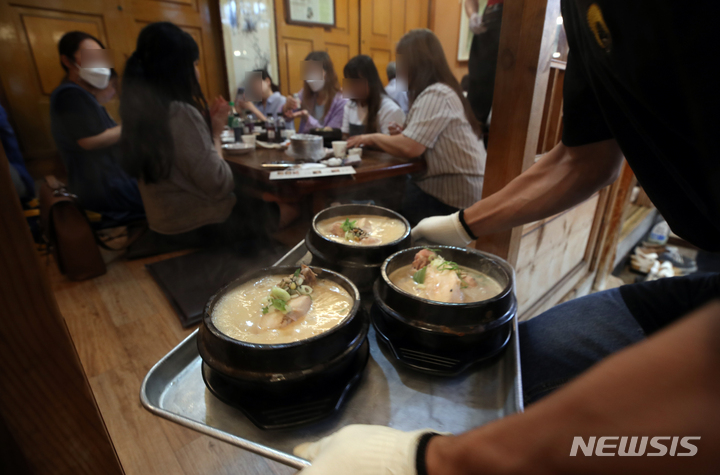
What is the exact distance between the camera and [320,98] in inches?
212

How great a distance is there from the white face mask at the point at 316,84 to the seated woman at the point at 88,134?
102 inches

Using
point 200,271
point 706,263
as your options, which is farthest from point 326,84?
point 706,263

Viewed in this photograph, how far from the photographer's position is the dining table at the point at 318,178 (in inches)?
98.4

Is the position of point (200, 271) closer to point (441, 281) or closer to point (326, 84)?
point (441, 281)

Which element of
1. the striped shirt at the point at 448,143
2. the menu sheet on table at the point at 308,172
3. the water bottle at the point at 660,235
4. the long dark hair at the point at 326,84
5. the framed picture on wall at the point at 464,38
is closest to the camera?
the menu sheet on table at the point at 308,172

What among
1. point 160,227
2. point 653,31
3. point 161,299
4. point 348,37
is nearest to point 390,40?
point 348,37

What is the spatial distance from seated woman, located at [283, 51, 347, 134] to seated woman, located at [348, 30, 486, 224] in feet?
6.98

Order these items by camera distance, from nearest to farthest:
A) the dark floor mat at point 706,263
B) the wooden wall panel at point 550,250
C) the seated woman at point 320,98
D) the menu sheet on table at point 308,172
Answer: the wooden wall panel at point 550,250, the menu sheet on table at point 308,172, the dark floor mat at point 706,263, the seated woman at point 320,98

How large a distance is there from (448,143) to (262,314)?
7.40 ft

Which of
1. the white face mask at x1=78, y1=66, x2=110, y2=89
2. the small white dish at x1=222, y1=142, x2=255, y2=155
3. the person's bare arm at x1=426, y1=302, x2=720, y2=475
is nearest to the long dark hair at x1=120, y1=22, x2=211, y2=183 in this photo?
the small white dish at x1=222, y1=142, x2=255, y2=155

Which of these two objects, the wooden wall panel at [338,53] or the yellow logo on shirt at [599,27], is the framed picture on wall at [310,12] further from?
the yellow logo on shirt at [599,27]

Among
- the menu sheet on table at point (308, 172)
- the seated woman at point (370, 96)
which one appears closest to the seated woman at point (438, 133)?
the menu sheet on table at point (308, 172)

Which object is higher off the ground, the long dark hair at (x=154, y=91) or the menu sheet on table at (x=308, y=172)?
the long dark hair at (x=154, y=91)

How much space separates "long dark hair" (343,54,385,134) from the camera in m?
3.67
